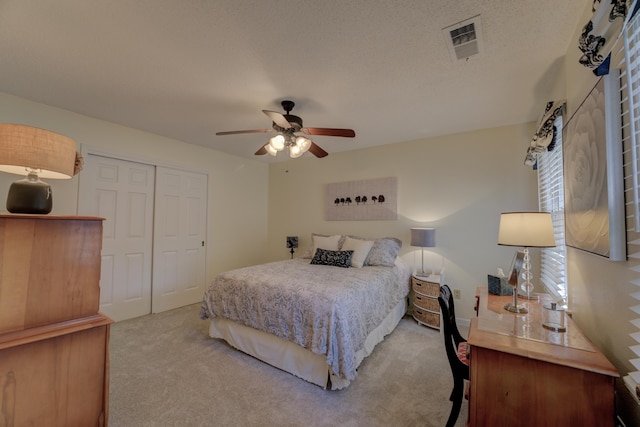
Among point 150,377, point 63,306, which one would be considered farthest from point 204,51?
point 150,377

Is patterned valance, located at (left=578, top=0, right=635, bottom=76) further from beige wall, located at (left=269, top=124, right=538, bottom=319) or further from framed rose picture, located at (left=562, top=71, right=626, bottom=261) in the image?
beige wall, located at (left=269, top=124, right=538, bottom=319)

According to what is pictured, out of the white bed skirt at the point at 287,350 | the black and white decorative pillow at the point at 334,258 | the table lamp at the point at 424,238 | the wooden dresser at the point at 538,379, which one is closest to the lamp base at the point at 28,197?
the white bed skirt at the point at 287,350

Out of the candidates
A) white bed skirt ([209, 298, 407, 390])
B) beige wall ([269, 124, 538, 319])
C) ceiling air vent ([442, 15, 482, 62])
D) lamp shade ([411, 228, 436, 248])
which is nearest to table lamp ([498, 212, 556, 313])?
ceiling air vent ([442, 15, 482, 62])

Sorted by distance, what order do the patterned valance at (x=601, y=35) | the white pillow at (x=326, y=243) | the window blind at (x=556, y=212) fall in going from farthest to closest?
the white pillow at (x=326, y=243)
the window blind at (x=556, y=212)
the patterned valance at (x=601, y=35)

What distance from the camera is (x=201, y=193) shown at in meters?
4.09

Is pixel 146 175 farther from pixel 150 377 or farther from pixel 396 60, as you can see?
pixel 396 60

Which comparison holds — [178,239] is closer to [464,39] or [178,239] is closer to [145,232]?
[145,232]

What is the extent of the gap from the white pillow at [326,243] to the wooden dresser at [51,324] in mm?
2814

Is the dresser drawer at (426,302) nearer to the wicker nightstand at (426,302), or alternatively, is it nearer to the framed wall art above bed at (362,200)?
the wicker nightstand at (426,302)

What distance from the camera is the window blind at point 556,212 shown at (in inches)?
73.7

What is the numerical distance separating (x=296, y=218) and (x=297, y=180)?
717 mm

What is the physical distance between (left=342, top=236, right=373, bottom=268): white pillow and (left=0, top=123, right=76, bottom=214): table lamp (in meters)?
2.78

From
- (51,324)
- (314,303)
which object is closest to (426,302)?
(314,303)

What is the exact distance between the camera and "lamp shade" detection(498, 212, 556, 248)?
1482mm
